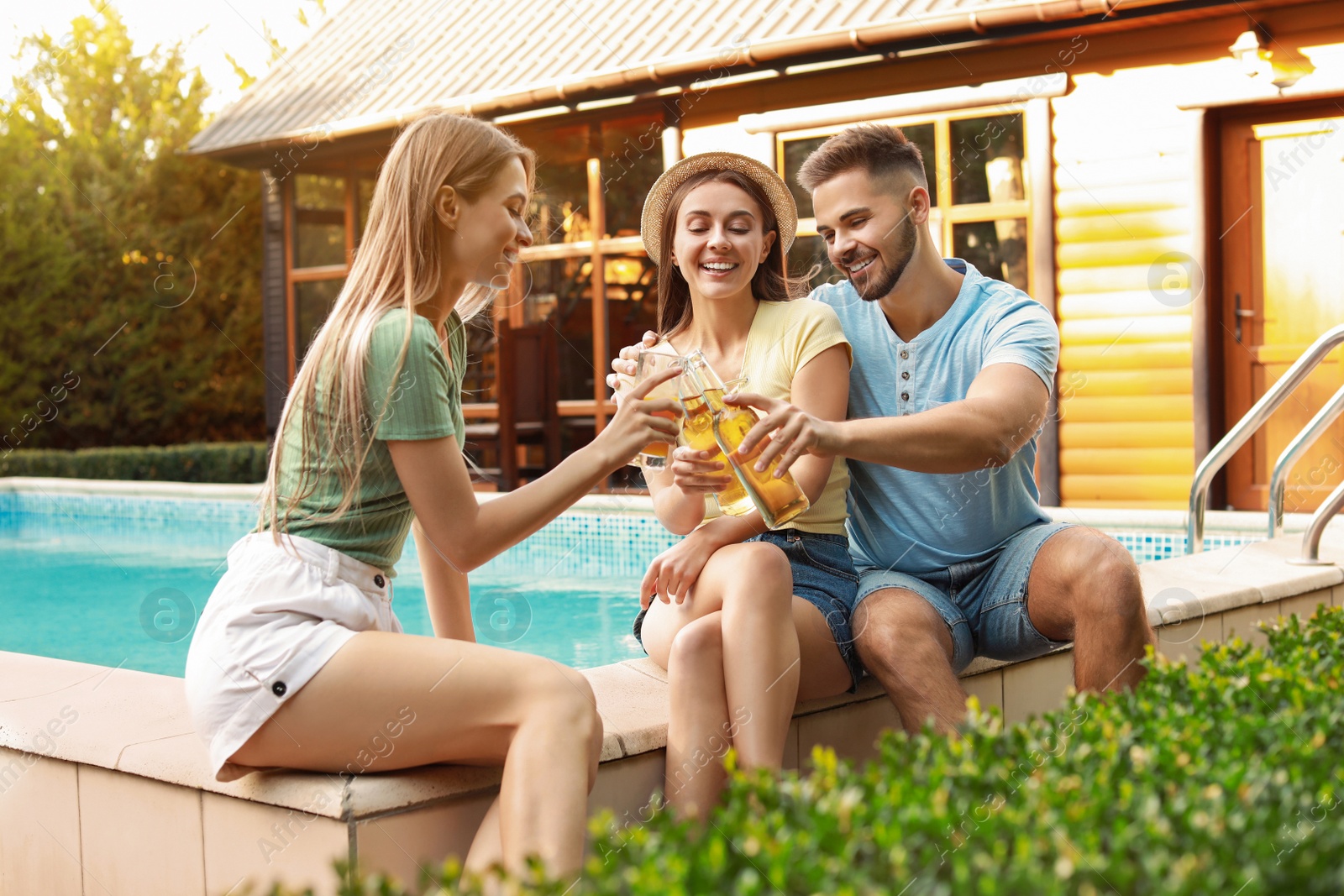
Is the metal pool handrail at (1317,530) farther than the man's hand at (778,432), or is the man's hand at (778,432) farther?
the metal pool handrail at (1317,530)

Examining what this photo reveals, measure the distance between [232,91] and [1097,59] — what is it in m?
13.8

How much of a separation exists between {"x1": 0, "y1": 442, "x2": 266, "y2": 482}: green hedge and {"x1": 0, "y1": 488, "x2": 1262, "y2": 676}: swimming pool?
108 inches

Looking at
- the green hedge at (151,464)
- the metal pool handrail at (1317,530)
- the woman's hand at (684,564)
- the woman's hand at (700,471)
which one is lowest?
the green hedge at (151,464)

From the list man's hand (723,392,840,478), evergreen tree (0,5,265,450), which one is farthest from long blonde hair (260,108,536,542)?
evergreen tree (0,5,265,450)

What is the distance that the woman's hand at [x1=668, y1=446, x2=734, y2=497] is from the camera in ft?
7.07

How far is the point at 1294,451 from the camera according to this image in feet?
13.5

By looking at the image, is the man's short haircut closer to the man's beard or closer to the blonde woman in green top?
the man's beard

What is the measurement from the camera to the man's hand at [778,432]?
6.69 feet

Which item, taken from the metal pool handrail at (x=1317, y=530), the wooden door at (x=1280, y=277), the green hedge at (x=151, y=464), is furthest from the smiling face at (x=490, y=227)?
the green hedge at (x=151, y=464)

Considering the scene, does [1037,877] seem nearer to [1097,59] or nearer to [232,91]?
[1097,59]

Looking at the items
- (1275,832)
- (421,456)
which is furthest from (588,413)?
(1275,832)

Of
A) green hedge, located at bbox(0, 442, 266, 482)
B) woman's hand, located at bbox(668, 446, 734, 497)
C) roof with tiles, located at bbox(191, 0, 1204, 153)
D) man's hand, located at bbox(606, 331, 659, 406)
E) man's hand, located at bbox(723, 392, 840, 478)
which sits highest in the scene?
roof with tiles, located at bbox(191, 0, 1204, 153)

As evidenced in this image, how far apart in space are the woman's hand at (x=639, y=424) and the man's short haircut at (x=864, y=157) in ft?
2.72

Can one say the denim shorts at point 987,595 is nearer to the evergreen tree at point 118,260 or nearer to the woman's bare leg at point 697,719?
the woman's bare leg at point 697,719
